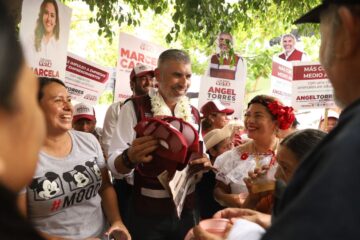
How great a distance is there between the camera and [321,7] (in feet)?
4.60

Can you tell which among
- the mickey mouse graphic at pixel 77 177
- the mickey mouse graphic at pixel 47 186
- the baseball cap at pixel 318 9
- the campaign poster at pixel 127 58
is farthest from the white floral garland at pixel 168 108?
the campaign poster at pixel 127 58

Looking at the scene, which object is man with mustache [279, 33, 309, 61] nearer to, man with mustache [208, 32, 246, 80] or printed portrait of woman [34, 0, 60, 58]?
man with mustache [208, 32, 246, 80]

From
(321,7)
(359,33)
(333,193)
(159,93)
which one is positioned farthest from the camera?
(159,93)

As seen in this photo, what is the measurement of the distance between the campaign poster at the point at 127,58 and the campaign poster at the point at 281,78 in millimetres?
1947

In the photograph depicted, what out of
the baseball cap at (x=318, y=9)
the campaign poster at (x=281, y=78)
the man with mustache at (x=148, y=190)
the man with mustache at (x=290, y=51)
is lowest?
the man with mustache at (x=148, y=190)

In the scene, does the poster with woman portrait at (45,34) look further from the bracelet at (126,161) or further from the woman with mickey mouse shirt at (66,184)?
the bracelet at (126,161)

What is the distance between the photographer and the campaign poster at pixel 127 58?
246 inches

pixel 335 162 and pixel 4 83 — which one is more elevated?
pixel 4 83

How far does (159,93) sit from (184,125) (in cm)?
80

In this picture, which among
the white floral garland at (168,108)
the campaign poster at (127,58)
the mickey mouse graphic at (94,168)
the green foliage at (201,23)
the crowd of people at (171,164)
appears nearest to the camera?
the crowd of people at (171,164)

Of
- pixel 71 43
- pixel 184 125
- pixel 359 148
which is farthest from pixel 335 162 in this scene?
pixel 71 43

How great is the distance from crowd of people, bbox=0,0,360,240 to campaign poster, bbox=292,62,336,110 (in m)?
1.99

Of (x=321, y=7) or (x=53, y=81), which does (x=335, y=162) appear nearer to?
(x=321, y=7)

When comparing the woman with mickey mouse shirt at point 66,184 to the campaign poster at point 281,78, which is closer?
the woman with mickey mouse shirt at point 66,184
